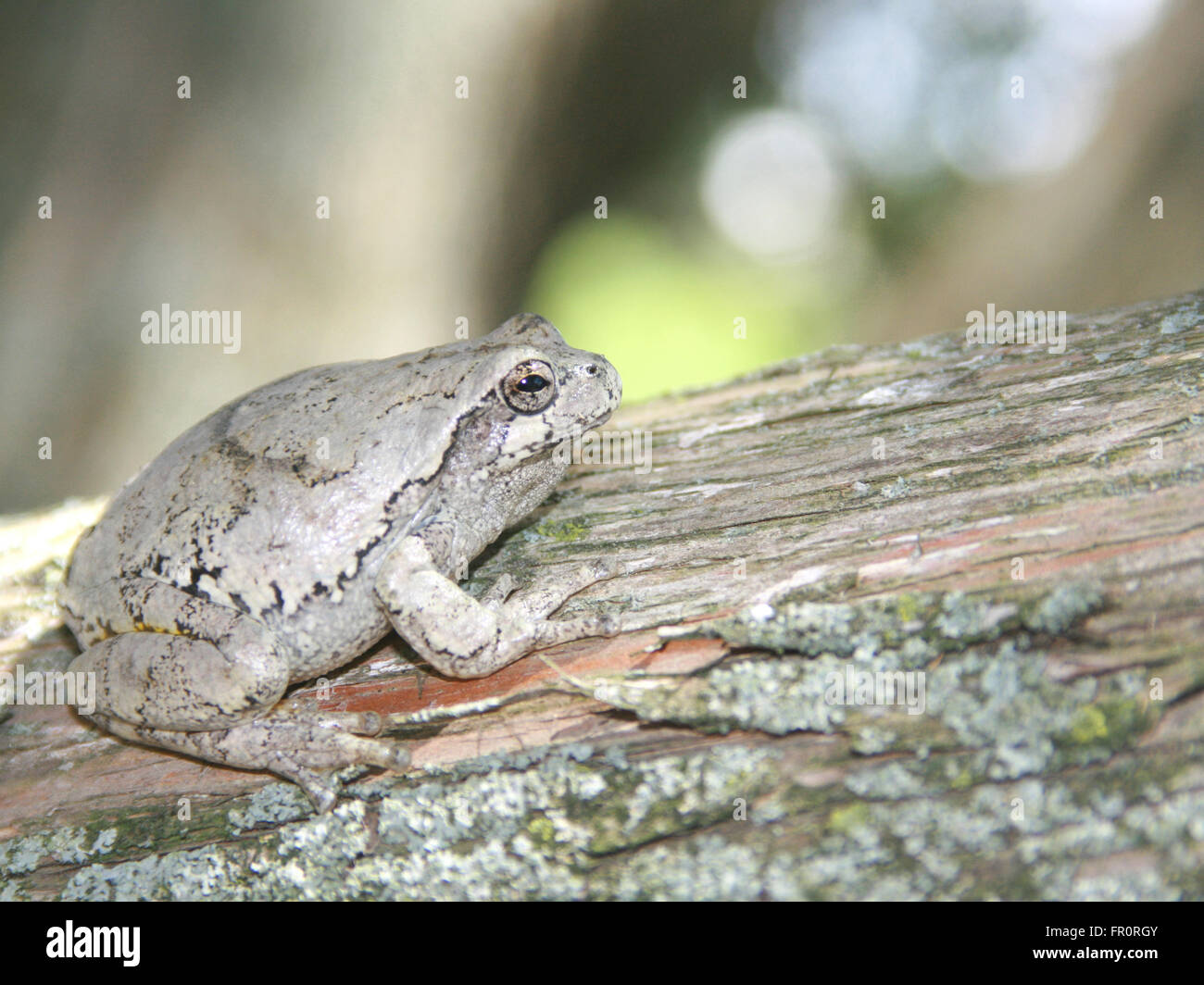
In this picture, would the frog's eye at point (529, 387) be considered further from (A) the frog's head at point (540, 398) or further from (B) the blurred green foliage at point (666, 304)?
(B) the blurred green foliage at point (666, 304)

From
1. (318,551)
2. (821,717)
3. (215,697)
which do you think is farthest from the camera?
(318,551)

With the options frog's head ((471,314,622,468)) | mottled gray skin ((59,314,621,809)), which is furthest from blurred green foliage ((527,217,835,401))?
mottled gray skin ((59,314,621,809))

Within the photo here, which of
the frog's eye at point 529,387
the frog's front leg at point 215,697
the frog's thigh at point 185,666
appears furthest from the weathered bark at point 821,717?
the frog's eye at point 529,387

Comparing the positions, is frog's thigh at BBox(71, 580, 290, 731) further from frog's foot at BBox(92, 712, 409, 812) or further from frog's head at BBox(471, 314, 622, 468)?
frog's head at BBox(471, 314, 622, 468)

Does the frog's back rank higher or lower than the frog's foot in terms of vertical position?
higher

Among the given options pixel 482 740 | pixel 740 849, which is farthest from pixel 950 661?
pixel 482 740

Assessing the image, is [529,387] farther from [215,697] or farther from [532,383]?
[215,697]

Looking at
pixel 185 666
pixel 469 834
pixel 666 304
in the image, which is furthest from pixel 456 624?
pixel 666 304
